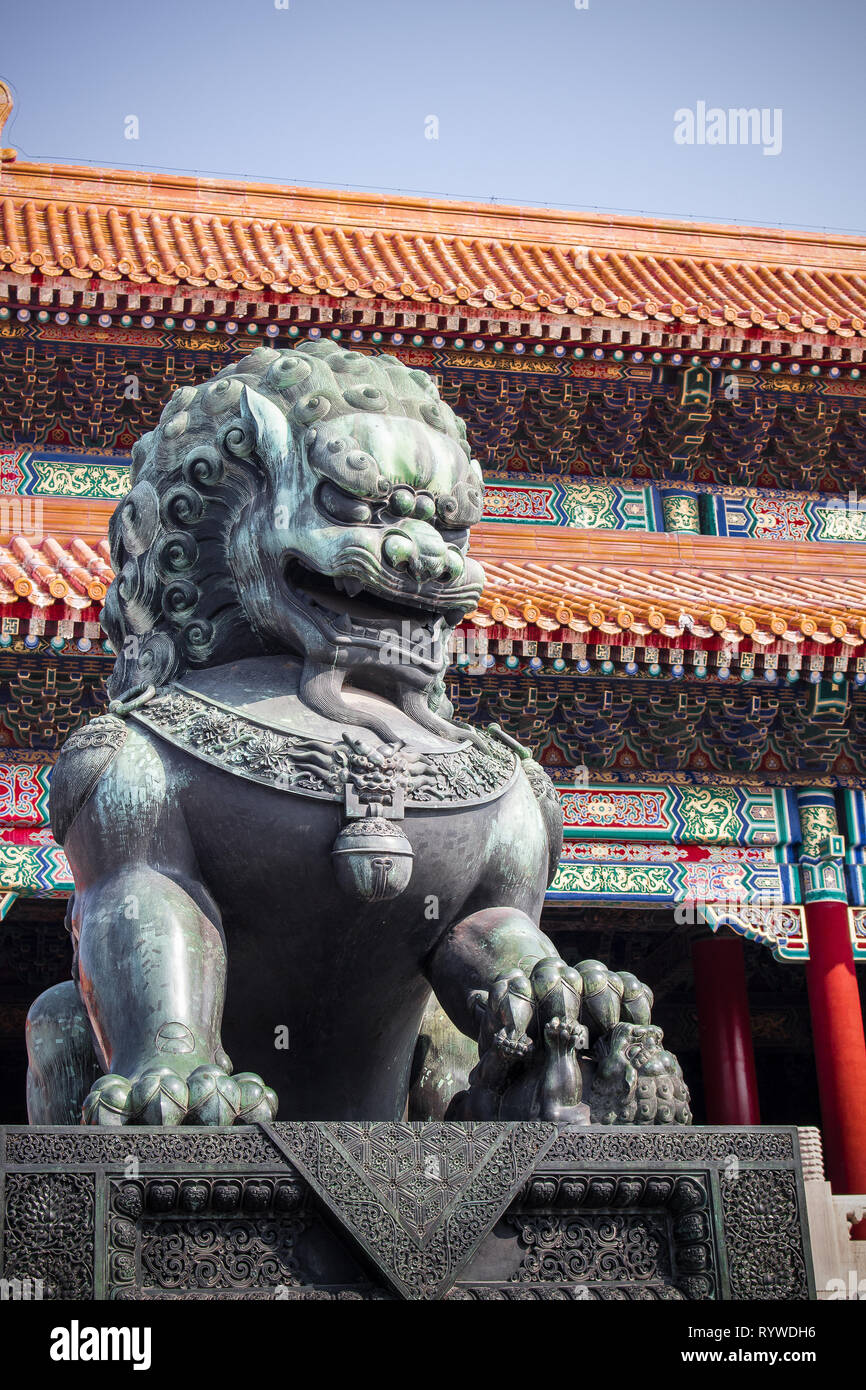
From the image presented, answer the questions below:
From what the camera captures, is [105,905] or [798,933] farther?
[798,933]

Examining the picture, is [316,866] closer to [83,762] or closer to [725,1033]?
[83,762]

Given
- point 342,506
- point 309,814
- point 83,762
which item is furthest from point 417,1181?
point 342,506

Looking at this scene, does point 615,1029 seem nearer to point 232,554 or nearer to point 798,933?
point 232,554

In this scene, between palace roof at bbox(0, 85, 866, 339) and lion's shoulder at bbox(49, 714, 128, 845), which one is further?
palace roof at bbox(0, 85, 866, 339)

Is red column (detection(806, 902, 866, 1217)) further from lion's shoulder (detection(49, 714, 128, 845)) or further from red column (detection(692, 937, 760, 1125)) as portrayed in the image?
lion's shoulder (detection(49, 714, 128, 845))

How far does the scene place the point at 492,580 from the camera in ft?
33.8

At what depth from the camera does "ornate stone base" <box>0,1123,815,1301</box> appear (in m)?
2.29

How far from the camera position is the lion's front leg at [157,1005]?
95.0 inches

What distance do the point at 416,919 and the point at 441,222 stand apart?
1252 cm

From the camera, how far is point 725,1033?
34.9 feet

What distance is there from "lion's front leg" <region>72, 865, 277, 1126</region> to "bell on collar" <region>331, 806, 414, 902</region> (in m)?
0.24

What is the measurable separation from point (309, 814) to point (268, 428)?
679mm

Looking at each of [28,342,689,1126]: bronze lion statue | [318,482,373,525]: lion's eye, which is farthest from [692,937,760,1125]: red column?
[318,482,373,525]: lion's eye

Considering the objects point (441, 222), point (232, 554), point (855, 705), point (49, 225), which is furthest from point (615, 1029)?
point (441, 222)
